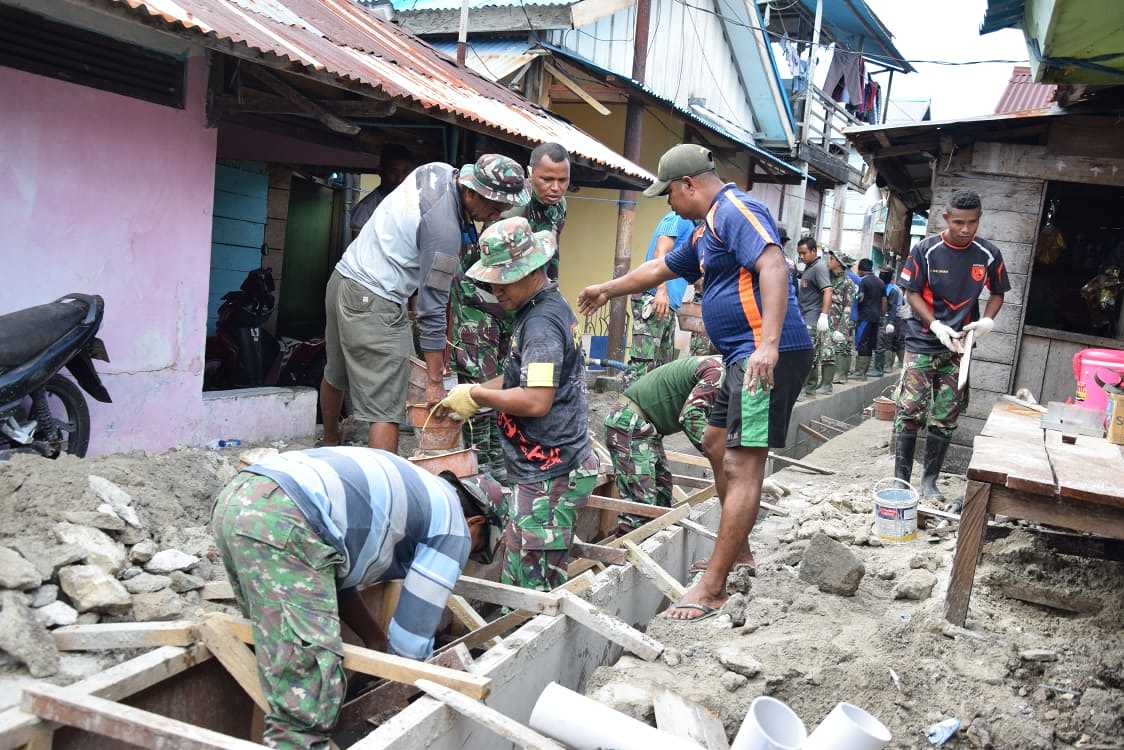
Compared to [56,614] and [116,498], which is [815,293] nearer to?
[116,498]

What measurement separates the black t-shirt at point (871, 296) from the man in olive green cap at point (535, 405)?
1292cm

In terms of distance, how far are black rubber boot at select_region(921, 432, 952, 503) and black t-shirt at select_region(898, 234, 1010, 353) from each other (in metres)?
0.61

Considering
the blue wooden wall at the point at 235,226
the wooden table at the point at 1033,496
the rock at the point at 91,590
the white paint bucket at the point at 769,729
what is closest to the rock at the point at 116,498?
the rock at the point at 91,590

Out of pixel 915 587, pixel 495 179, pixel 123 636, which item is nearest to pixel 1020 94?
pixel 495 179

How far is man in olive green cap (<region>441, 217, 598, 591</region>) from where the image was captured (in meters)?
3.49

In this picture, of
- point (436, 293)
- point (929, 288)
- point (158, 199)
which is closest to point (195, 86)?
point (158, 199)

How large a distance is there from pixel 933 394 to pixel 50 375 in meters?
5.24

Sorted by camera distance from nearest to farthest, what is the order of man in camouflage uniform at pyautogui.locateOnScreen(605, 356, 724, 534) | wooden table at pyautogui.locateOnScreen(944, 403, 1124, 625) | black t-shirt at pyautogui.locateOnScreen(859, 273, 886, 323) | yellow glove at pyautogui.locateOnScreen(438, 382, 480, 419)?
wooden table at pyautogui.locateOnScreen(944, 403, 1124, 625) → yellow glove at pyautogui.locateOnScreen(438, 382, 480, 419) → man in camouflage uniform at pyautogui.locateOnScreen(605, 356, 724, 534) → black t-shirt at pyautogui.locateOnScreen(859, 273, 886, 323)

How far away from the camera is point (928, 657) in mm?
3326

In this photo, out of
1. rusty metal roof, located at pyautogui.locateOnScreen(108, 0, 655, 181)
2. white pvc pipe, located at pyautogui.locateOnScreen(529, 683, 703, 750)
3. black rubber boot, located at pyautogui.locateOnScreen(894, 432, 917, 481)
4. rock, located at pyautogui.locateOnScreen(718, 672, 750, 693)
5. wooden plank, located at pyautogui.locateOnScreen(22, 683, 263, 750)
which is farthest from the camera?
black rubber boot, located at pyautogui.locateOnScreen(894, 432, 917, 481)

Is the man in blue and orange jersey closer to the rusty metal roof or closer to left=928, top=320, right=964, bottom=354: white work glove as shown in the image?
left=928, top=320, right=964, bottom=354: white work glove

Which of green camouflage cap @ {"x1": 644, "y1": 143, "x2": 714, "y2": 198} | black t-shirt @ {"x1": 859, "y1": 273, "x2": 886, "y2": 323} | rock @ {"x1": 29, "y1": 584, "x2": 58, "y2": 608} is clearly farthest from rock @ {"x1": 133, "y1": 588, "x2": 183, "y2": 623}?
black t-shirt @ {"x1": 859, "y1": 273, "x2": 886, "y2": 323}

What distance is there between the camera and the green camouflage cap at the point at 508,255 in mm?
3477

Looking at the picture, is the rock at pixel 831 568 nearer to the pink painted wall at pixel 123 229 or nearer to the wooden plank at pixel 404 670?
the wooden plank at pixel 404 670
